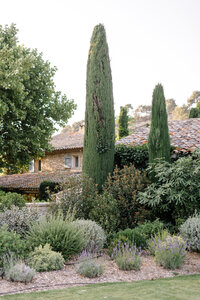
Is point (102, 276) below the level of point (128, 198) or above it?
below

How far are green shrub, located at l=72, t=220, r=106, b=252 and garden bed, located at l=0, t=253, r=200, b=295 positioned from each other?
47 cm

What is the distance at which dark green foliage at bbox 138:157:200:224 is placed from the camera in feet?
32.1

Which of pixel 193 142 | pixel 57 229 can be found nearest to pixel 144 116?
pixel 193 142

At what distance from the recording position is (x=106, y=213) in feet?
30.7

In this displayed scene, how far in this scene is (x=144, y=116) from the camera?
54094 mm

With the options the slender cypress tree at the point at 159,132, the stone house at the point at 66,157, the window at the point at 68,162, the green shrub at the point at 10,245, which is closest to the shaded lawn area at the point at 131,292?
the green shrub at the point at 10,245

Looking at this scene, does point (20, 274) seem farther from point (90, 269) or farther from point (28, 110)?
point (28, 110)

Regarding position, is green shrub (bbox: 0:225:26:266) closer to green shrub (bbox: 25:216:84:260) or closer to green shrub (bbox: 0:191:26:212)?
green shrub (bbox: 25:216:84:260)

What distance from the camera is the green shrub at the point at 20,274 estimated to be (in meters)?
5.18

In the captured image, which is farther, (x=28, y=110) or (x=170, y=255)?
(x=28, y=110)

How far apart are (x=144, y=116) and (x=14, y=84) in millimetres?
42472

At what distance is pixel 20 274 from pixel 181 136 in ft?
34.8

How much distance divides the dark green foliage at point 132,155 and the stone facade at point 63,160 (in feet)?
40.0

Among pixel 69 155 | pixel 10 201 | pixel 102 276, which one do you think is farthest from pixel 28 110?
pixel 102 276
